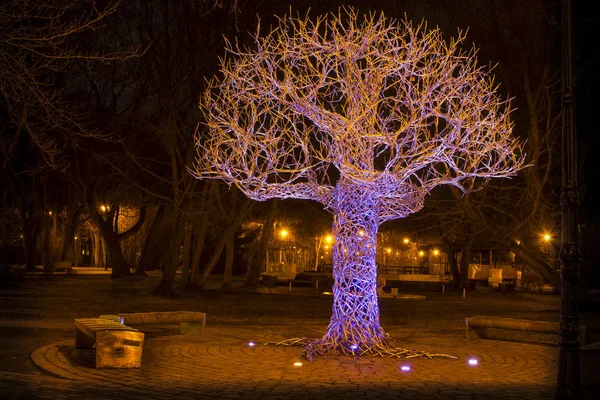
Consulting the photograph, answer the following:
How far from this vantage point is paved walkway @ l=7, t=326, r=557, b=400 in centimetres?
863

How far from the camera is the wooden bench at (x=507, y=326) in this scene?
13.5 m

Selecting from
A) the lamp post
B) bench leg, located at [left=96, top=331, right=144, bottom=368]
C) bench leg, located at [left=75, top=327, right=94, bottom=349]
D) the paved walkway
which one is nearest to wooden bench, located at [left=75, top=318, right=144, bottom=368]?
bench leg, located at [left=96, top=331, right=144, bottom=368]

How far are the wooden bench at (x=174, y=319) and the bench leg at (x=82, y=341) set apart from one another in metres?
1.12

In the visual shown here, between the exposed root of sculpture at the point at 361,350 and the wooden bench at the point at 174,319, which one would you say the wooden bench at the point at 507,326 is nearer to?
the exposed root of sculpture at the point at 361,350

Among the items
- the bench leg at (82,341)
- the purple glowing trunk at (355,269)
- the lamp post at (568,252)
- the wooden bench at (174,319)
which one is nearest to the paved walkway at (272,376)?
the bench leg at (82,341)

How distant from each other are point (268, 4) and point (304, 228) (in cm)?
3224

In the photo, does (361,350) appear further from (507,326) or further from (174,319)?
(174,319)

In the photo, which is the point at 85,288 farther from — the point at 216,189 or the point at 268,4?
the point at 268,4

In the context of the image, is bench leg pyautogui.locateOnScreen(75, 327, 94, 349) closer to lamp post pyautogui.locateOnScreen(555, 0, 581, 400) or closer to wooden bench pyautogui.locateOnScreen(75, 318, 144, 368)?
wooden bench pyautogui.locateOnScreen(75, 318, 144, 368)

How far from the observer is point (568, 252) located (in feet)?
27.7

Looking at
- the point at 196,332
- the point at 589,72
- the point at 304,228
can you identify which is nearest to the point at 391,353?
the point at 196,332

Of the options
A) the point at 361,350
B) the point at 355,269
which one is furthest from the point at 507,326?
the point at 355,269

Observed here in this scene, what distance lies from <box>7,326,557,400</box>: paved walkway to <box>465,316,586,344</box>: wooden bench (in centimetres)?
45

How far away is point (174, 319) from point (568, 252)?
324 inches
